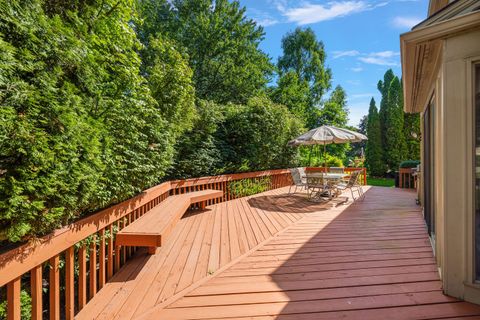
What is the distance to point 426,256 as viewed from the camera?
10.2 feet

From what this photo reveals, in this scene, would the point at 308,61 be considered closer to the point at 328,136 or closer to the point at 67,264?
the point at 328,136

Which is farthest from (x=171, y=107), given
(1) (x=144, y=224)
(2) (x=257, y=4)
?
(2) (x=257, y=4)

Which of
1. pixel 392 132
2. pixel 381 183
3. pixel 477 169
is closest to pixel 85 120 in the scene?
pixel 477 169

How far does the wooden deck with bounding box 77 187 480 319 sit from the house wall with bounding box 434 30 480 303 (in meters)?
0.24

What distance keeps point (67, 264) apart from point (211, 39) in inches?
633

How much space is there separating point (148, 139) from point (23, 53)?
229 cm

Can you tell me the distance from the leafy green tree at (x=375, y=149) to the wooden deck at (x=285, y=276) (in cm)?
1343

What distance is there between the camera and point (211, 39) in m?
15.8

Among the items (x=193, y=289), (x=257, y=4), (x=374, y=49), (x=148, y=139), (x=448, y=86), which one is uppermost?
(x=257, y=4)

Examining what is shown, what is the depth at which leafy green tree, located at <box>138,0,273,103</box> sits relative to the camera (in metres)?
15.5

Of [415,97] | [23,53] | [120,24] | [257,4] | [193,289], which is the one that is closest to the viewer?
[23,53]

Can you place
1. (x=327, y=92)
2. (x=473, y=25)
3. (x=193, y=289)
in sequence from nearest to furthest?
(x=473, y=25)
(x=193, y=289)
(x=327, y=92)

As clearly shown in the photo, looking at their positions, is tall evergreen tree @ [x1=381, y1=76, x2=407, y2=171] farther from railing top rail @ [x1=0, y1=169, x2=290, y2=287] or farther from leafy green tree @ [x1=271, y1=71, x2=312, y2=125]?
railing top rail @ [x1=0, y1=169, x2=290, y2=287]

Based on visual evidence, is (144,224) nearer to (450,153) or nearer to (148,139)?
(148,139)
